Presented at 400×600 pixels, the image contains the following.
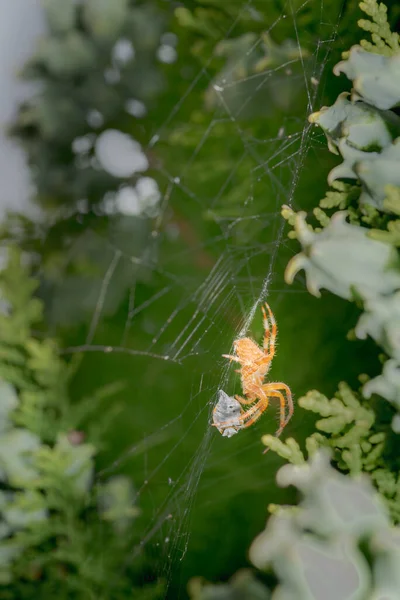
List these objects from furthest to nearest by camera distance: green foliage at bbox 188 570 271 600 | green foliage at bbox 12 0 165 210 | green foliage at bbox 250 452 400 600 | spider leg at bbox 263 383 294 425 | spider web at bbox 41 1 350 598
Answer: green foliage at bbox 12 0 165 210 → spider web at bbox 41 1 350 598 → spider leg at bbox 263 383 294 425 → green foliage at bbox 188 570 271 600 → green foliage at bbox 250 452 400 600

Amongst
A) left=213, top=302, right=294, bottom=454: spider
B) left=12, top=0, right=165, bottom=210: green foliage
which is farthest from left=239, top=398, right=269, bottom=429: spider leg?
left=12, top=0, right=165, bottom=210: green foliage

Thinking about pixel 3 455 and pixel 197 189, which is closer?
pixel 3 455

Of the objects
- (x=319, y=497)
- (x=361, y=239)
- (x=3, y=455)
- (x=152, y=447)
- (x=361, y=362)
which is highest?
(x=361, y=239)

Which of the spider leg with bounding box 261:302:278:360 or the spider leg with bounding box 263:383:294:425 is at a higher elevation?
the spider leg with bounding box 261:302:278:360

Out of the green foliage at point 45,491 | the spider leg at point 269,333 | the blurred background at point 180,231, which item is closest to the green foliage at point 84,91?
the blurred background at point 180,231

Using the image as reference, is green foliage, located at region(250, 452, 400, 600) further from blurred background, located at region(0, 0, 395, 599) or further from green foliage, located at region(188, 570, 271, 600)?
blurred background, located at region(0, 0, 395, 599)

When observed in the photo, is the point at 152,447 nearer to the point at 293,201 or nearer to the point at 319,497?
the point at 293,201

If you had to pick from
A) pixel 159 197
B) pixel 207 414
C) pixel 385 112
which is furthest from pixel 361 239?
pixel 159 197
